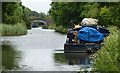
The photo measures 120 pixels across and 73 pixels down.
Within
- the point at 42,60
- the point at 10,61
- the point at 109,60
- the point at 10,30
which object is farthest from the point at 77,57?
the point at 10,30

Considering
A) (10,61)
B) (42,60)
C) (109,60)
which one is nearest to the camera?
(109,60)

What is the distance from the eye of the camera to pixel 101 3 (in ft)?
30.8

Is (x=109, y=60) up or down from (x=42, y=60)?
up

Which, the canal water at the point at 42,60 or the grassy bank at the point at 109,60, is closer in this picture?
the grassy bank at the point at 109,60

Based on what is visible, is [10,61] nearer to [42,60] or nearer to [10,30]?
[42,60]

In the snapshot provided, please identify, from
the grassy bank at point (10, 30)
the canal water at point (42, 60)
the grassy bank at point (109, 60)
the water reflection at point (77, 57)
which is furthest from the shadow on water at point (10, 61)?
the grassy bank at point (10, 30)

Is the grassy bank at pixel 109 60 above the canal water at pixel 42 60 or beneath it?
above

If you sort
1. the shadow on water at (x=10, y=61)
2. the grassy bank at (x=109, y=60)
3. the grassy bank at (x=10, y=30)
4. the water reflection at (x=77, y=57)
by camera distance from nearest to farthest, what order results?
the grassy bank at (x=109, y=60) → the shadow on water at (x=10, y=61) → the water reflection at (x=77, y=57) → the grassy bank at (x=10, y=30)

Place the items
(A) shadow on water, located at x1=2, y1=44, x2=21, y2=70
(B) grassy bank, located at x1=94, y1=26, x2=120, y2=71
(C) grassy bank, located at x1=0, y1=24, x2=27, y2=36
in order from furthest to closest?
(C) grassy bank, located at x1=0, y1=24, x2=27, y2=36 → (A) shadow on water, located at x1=2, y1=44, x2=21, y2=70 → (B) grassy bank, located at x1=94, y1=26, x2=120, y2=71

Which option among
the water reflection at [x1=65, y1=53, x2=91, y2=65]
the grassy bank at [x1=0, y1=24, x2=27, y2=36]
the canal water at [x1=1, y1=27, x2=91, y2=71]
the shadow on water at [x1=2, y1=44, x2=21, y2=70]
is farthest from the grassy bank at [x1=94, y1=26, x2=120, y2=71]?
the grassy bank at [x1=0, y1=24, x2=27, y2=36]

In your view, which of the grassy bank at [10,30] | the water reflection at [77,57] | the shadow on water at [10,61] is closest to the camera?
the shadow on water at [10,61]

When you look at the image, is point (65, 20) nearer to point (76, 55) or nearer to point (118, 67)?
point (76, 55)

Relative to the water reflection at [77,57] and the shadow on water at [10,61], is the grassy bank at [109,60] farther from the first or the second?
the water reflection at [77,57]

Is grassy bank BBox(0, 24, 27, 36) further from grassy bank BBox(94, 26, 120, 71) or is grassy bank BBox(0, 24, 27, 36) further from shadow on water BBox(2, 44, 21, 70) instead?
grassy bank BBox(94, 26, 120, 71)
